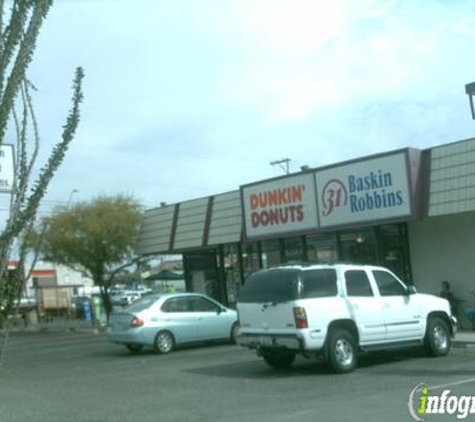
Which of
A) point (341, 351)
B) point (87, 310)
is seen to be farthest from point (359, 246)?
point (87, 310)

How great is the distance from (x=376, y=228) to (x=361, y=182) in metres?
1.61

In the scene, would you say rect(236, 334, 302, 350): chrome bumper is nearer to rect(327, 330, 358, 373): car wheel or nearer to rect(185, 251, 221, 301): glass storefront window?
rect(327, 330, 358, 373): car wheel

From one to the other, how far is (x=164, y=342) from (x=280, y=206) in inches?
A: 283

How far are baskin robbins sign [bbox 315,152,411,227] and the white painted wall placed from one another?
1.76 m

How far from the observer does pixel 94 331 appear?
1334 inches

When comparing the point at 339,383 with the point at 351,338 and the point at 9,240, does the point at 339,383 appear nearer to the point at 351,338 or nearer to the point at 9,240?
the point at 351,338

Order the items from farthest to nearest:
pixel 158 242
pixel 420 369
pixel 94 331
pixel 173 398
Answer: pixel 94 331, pixel 158 242, pixel 420 369, pixel 173 398

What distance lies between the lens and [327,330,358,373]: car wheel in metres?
13.8

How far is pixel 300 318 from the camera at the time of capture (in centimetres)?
1366

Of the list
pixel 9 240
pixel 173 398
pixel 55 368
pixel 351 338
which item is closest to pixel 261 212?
pixel 55 368

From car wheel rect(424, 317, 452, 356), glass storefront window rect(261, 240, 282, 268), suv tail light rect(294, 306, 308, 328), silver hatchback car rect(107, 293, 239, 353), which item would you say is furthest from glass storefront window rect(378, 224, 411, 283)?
suv tail light rect(294, 306, 308, 328)

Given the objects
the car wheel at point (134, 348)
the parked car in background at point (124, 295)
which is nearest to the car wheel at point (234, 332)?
the car wheel at point (134, 348)

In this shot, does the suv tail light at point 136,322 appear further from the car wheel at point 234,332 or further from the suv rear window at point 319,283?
the suv rear window at point 319,283

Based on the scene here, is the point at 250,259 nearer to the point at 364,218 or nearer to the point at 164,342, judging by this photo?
the point at 364,218
